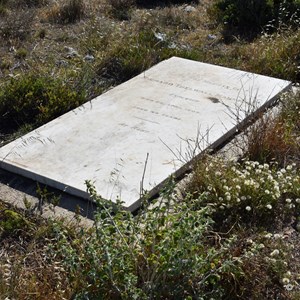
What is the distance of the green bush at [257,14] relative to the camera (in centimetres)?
814

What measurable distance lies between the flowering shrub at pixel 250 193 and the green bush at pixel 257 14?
3480mm

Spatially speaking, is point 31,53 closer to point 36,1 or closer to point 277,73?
point 36,1

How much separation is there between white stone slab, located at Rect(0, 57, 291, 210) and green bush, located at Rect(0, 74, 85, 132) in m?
0.21

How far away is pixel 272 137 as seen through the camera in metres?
5.33

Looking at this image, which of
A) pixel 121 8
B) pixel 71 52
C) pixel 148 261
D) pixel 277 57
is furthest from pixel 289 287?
pixel 121 8

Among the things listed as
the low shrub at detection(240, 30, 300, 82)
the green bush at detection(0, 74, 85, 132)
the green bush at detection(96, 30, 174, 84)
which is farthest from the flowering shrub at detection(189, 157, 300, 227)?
the green bush at detection(96, 30, 174, 84)

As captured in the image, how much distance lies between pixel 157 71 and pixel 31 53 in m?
1.52

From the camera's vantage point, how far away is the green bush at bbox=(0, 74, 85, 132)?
6160mm

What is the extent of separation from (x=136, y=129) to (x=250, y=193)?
1.32 m

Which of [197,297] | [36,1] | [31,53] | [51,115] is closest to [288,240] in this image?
[197,297]

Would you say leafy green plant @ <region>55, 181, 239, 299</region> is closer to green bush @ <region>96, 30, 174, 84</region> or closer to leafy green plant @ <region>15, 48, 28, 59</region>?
green bush @ <region>96, 30, 174, 84</region>

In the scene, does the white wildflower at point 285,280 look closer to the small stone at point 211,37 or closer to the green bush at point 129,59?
the green bush at point 129,59

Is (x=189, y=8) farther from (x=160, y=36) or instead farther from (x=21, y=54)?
(x=21, y=54)

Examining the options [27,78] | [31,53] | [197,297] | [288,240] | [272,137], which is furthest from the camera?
[31,53]
